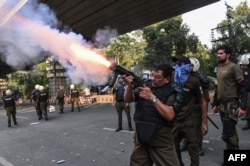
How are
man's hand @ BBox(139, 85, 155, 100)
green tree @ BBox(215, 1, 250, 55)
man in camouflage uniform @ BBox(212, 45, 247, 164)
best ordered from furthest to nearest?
1. green tree @ BBox(215, 1, 250, 55)
2. man in camouflage uniform @ BBox(212, 45, 247, 164)
3. man's hand @ BBox(139, 85, 155, 100)

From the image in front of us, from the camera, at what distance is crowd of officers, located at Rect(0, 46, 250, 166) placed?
12.4 feet

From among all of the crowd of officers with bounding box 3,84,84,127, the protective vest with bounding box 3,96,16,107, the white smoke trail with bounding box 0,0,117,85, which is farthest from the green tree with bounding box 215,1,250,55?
the white smoke trail with bounding box 0,0,117,85

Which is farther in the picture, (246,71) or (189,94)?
(246,71)

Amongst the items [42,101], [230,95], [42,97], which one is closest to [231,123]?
[230,95]

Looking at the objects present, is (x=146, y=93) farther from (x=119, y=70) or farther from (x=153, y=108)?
(x=119, y=70)

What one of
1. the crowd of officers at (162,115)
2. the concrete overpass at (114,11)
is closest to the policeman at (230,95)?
the crowd of officers at (162,115)

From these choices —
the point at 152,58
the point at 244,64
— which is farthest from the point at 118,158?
the point at 152,58

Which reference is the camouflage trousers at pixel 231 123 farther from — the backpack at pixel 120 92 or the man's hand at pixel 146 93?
the backpack at pixel 120 92

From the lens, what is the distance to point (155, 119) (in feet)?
12.3

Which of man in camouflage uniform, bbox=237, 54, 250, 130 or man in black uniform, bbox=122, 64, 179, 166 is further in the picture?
man in camouflage uniform, bbox=237, 54, 250, 130

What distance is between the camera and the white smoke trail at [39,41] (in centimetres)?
505

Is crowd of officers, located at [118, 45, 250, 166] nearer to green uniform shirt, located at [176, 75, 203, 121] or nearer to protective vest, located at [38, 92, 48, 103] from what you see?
green uniform shirt, located at [176, 75, 203, 121]

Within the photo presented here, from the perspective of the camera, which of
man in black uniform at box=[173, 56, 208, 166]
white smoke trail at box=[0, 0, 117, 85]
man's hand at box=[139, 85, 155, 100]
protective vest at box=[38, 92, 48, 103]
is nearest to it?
man's hand at box=[139, 85, 155, 100]

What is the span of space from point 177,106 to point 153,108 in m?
0.27
